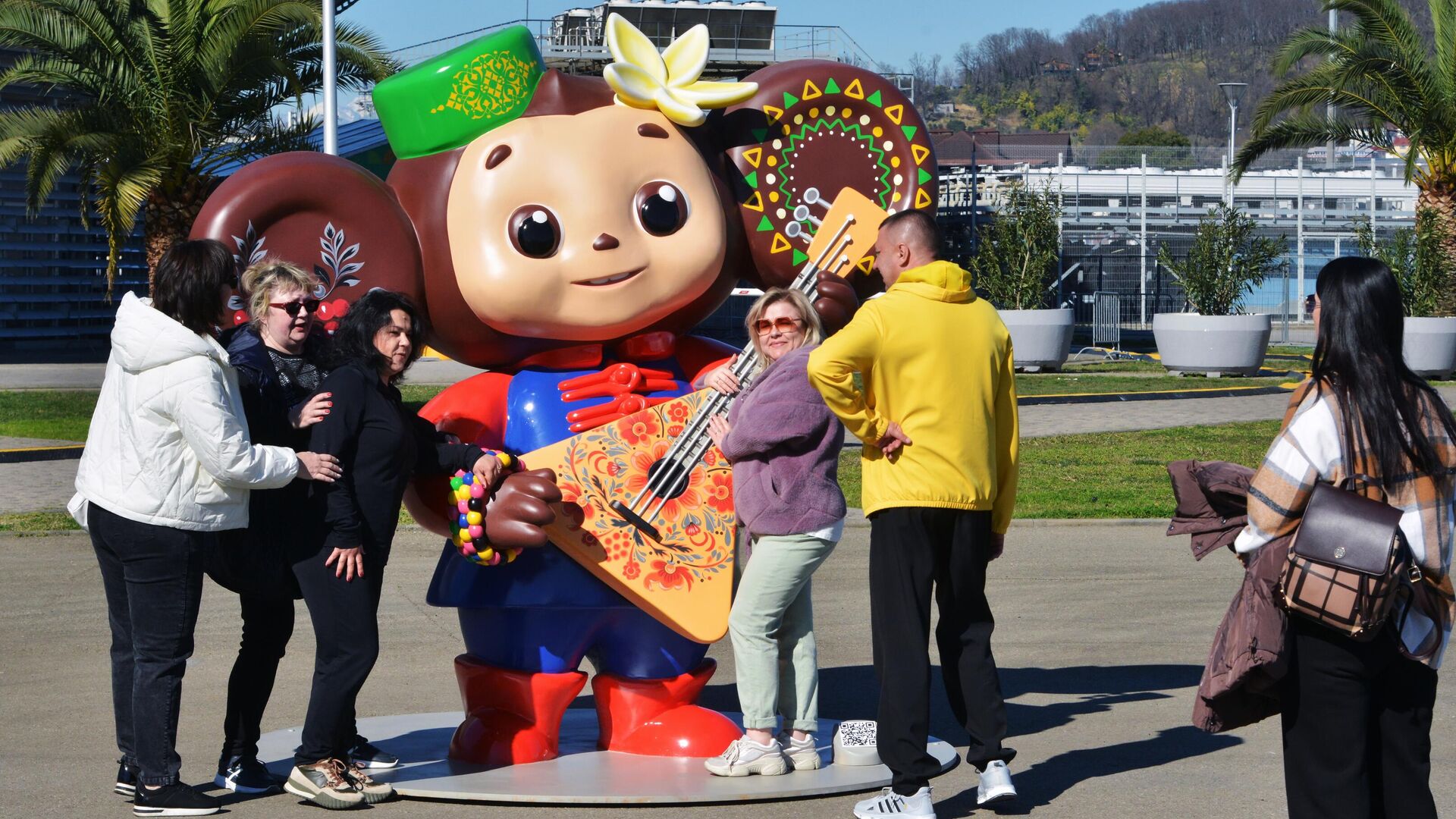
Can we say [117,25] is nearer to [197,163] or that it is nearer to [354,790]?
[197,163]

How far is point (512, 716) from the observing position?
16.6 ft

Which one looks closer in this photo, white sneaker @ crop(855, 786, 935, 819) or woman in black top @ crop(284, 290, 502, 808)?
white sneaker @ crop(855, 786, 935, 819)

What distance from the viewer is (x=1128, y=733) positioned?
5.46 meters

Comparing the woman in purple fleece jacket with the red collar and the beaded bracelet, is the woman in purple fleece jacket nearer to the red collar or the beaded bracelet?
the red collar

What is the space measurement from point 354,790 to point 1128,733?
266cm

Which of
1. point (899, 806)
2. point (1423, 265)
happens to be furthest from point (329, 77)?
point (1423, 265)

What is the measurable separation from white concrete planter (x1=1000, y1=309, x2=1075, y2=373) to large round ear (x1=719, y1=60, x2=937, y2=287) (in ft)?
54.5

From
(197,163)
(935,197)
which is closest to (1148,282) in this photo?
(197,163)

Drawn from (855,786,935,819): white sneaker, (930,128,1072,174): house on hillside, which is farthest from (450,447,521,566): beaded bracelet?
(930,128,1072,174): house on hillside

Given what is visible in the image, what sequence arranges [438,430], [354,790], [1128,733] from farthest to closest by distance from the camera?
[1128,733] → [438,430] → [354,790]

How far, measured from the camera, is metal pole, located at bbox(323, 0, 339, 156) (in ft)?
52.7

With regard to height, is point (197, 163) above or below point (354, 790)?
above

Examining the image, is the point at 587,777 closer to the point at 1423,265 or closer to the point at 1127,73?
the point at 1423,265

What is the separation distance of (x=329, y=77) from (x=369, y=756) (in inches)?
522
